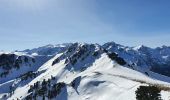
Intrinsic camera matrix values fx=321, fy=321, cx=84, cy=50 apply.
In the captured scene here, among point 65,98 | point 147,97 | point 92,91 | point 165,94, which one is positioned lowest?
point 65,98

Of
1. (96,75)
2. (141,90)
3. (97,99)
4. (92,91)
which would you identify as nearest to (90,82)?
(96,75)

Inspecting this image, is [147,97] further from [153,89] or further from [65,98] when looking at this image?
[65,98]

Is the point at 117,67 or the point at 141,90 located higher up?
the point at 141,90

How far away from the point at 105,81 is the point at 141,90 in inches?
4396

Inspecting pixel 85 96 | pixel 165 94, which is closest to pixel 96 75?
pixel 85 96

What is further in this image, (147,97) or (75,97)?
(75,97)

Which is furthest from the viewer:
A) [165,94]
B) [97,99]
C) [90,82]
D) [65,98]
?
[65,98]

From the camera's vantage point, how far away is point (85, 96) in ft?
504

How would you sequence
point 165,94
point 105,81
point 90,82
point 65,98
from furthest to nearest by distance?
point 65,98, point 90,82, point 105,81, point 165,94

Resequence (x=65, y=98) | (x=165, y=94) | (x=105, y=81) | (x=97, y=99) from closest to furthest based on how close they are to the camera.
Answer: (x=165, y=94)
(x=97, y=99)
(x=105, y=81)
(x=65, y=98)

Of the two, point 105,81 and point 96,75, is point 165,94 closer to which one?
point 105,81

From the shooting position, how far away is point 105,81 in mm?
145375

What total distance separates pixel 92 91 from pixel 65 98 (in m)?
42.5

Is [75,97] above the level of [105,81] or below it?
below
